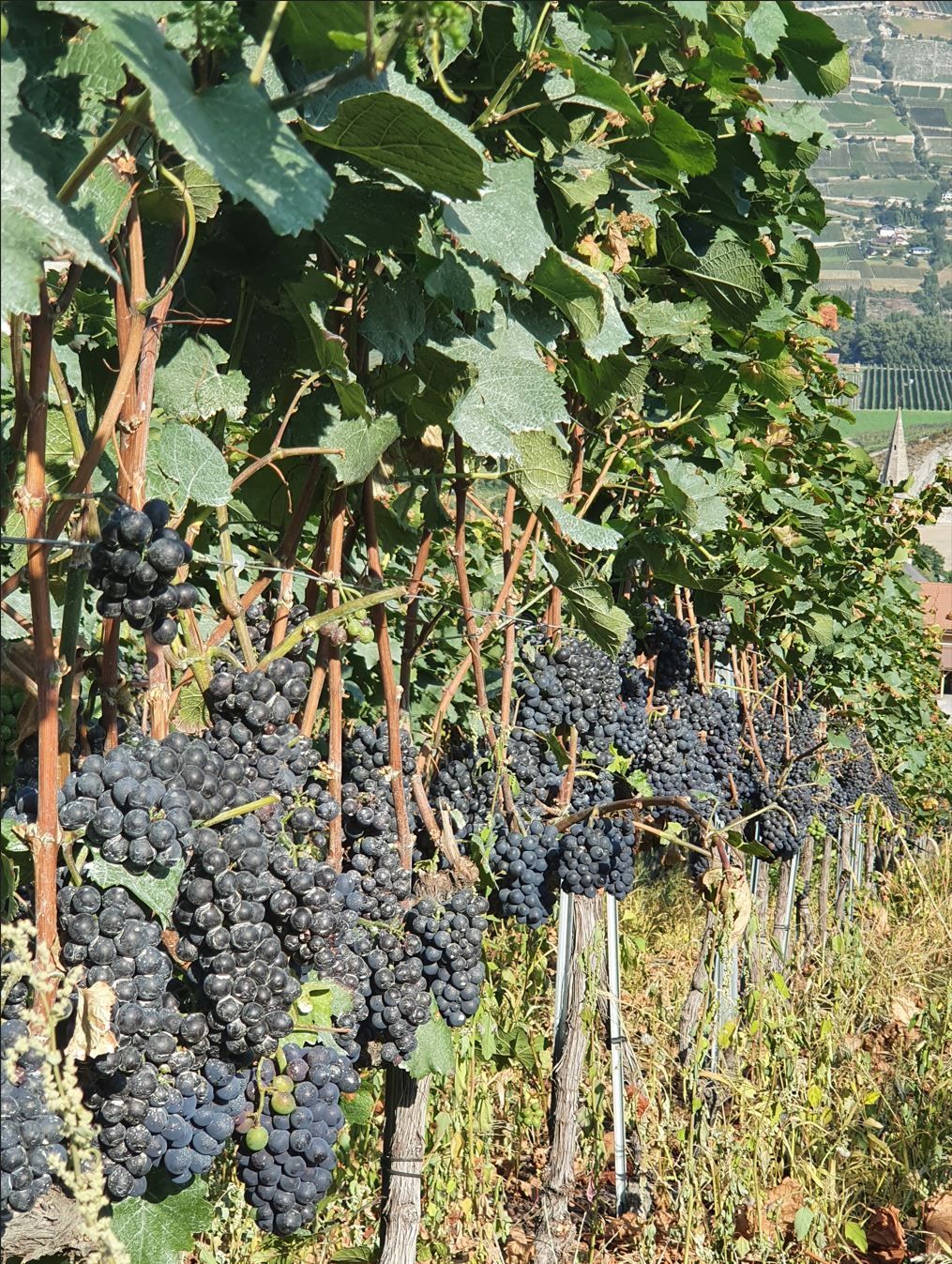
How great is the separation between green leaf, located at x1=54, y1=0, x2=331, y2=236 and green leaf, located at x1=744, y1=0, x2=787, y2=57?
1.34 meters

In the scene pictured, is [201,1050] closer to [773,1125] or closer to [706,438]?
[706,438]

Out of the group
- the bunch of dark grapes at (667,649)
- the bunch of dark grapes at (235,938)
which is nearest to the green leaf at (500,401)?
the bunch of dark grapes at (235,938)

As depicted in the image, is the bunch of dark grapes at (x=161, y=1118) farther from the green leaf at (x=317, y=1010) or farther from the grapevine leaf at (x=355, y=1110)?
the grapevine leaf at (x=355, y=1110)

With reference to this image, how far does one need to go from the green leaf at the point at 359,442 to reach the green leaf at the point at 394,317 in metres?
0.08

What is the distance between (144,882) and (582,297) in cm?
87

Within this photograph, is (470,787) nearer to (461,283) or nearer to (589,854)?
(589,854)

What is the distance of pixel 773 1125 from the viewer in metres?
3.96

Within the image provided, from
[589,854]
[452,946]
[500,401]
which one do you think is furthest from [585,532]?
[589,854]

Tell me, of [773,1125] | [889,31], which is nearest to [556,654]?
[773,1125]

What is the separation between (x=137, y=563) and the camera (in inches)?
40.9

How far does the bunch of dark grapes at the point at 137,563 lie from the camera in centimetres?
103

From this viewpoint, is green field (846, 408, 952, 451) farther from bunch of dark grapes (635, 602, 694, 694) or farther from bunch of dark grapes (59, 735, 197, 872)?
bunch of dark grapes (59, 735, 197, 872)

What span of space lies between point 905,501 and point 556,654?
15.0 feet

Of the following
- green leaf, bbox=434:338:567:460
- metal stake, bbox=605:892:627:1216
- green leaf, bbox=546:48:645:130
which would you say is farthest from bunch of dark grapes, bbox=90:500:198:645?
metal stake, bbox=605:892:627:1216
